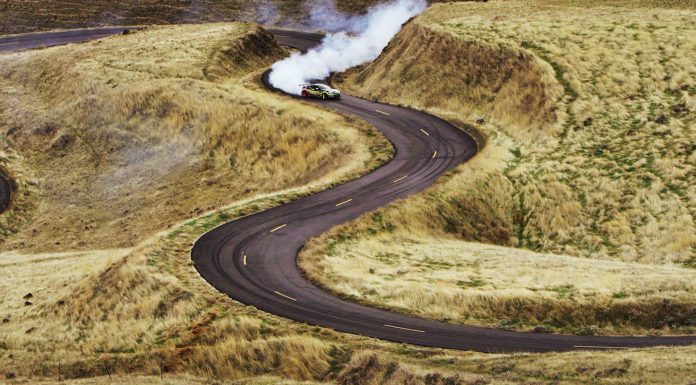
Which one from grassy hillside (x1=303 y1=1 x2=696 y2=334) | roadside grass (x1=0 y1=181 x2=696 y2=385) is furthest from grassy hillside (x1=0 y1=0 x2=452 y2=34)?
roadside grass (x1=0 y1=181 x2=696 y2=385)

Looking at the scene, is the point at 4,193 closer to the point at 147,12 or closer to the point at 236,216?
the point at 236,216

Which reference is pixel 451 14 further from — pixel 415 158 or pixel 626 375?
pixel 626 375

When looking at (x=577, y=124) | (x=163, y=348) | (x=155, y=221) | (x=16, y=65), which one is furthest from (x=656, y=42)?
(x=16, y=65)

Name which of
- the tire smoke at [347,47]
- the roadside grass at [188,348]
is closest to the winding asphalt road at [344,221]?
the roadside grass at [188,348]

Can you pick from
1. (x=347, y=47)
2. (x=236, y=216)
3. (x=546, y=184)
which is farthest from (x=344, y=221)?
(x=347, y=47)

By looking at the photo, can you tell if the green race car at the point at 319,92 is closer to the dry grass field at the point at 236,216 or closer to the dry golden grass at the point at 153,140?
the dry golden grass at the point at 153,140
